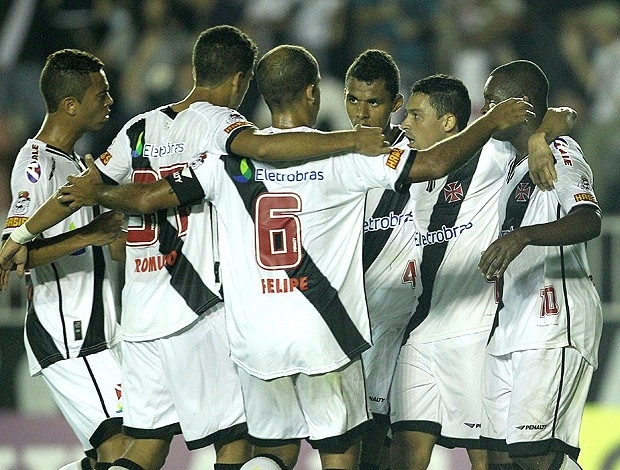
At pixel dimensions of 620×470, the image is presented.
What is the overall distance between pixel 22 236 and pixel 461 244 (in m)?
2.16

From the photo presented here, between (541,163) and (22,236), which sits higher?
(541,163)

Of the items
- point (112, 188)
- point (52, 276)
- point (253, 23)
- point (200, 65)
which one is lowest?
point (52, 276)

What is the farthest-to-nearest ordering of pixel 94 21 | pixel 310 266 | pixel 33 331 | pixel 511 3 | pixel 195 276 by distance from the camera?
1. pixel 94 21
2. pixel 511 3
3. pixel 33 331
4. pixel 195 276
5. pixel 310 266

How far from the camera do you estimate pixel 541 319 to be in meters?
5.27

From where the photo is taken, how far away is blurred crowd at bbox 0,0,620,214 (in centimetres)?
1106

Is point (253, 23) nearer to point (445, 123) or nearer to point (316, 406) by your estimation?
point (445, 123)

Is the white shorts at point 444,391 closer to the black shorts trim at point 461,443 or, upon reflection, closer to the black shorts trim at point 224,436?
the black shorts trim at point 461,443

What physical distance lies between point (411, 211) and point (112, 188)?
5.11ft

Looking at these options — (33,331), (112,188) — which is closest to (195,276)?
(112,188)

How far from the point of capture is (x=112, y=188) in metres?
→ 5.21

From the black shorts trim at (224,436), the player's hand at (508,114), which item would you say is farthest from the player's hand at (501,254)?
the black shorts trim at (224,436)

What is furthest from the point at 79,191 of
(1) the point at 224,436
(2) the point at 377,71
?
(2) the point at 377,71

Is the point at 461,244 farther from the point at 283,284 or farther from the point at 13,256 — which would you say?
the point at 13,256

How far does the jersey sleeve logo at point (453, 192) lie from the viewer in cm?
583
